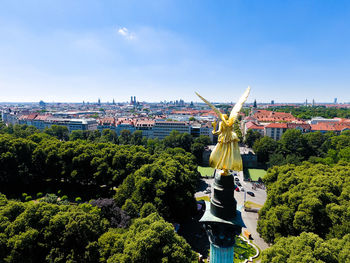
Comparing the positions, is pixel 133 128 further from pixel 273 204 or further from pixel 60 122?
pixel 273 204

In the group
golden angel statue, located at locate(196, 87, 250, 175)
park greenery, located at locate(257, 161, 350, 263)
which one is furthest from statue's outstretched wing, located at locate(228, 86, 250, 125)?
park greenery, located at locate(257, 161, 350, 263)

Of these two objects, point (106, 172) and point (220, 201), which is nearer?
point (220, 201)

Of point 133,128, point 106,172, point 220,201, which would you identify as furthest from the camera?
point 133,128

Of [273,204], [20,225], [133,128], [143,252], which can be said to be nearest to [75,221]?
[20,225]

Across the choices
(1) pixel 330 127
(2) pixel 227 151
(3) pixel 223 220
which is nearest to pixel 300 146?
(1) pixel 330 127

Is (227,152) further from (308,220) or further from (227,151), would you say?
(308,220)

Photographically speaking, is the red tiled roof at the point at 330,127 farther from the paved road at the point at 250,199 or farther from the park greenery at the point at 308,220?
the park greenery at the point at 308,220

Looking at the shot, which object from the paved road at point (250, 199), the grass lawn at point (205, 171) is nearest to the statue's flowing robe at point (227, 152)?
the paved road at point (250, 199)
